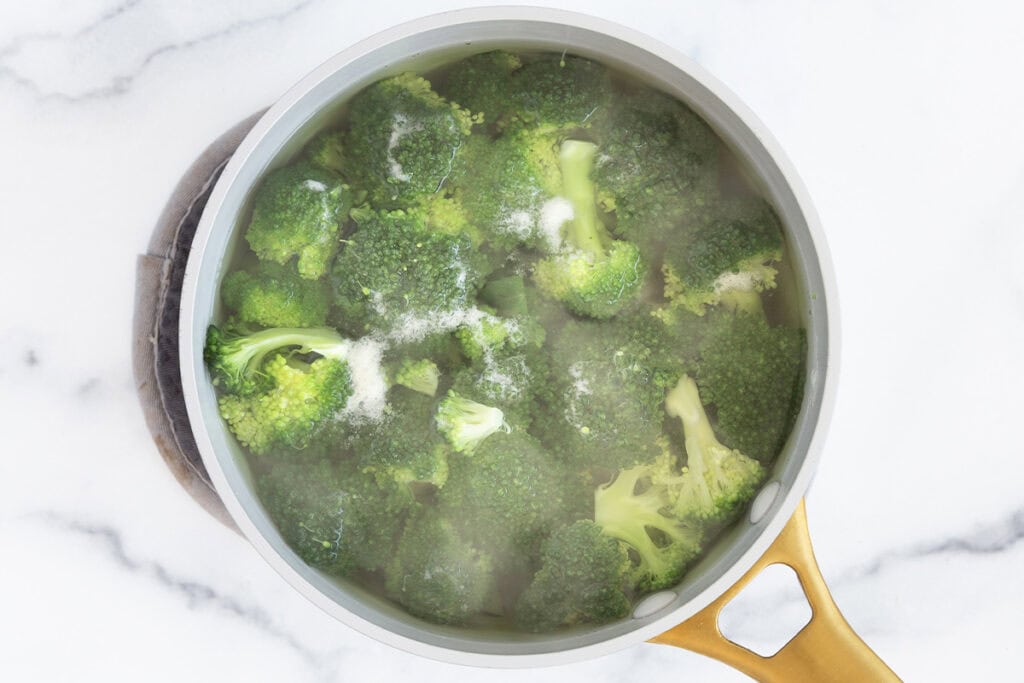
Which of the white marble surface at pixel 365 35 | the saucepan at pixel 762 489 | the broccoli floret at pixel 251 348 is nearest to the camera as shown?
the saucepan at pixel 762 489

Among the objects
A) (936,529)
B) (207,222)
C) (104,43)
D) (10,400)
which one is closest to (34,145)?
(104,43)

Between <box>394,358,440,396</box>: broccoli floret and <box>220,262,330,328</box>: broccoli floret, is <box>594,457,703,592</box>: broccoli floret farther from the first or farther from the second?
<box>220,262,330,328</box>: broccoli floret

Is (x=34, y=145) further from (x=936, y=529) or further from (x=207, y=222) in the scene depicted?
(x=936, y=529)

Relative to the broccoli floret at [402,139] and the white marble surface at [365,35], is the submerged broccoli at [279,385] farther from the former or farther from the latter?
the white marble surface at [365,35]

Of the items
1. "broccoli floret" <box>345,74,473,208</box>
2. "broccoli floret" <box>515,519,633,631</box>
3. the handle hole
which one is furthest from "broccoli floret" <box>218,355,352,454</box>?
the handle hole

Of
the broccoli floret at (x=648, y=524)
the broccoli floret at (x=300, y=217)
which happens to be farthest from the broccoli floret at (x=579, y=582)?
the broccoli floret at (x=300, y=217)

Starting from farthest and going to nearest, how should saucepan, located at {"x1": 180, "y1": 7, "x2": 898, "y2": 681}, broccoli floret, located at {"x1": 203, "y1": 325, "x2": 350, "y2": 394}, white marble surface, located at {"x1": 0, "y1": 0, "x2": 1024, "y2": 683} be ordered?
white marble surface, located at {"x1": 0, "y1": 0, "x2": 1024, "y2": 683} → broccoli floret, located at {"x1": 203, "y1": 325, "x2": 350, "y2": 394} → saucepan, located at {"x1": 180, "y1": 7, "x2": 898, "y2": 681}

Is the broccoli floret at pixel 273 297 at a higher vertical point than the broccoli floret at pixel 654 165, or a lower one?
lower
